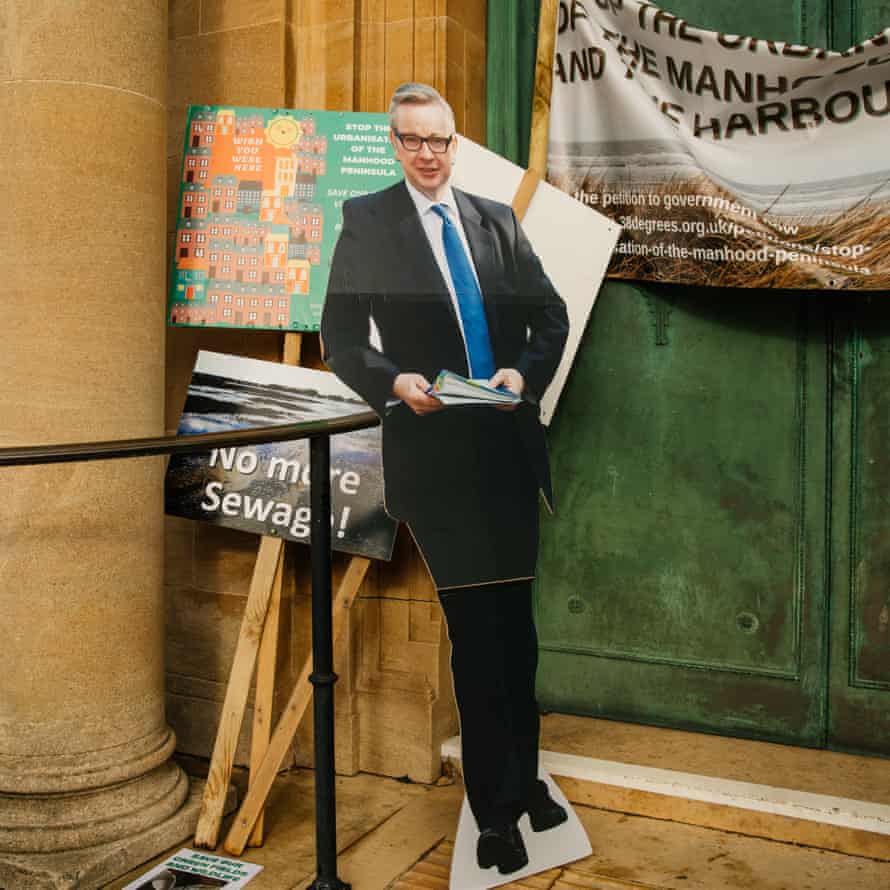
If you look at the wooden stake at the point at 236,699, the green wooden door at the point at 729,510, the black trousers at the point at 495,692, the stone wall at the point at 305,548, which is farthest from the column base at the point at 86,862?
the green wooden door at the point at 729,510

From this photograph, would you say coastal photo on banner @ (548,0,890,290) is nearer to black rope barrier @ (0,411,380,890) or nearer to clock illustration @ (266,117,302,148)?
clock illustration @ (266,117,302,148)

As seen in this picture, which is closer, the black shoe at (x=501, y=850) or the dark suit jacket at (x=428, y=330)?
the black shoe at (x=501, y=850)

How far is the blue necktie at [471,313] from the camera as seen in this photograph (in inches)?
102

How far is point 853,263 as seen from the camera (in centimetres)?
264

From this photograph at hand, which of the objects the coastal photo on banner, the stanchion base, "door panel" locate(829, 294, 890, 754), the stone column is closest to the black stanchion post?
the stanchion base

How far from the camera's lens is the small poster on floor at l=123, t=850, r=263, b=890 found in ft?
8.04

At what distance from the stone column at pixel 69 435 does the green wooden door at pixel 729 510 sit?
1.31 meters

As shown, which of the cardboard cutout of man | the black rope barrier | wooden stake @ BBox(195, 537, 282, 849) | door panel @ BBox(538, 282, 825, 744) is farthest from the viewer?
door panel @ BBox(538, 282, 825, 744)

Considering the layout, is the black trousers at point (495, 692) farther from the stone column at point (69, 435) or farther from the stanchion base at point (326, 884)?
the stone column at point (69, 435)

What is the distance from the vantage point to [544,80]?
9.49 feet

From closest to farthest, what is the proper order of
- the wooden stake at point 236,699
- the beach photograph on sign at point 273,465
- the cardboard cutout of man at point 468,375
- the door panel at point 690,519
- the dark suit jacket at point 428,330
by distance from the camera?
1. the cardboard cutout of man at point 468,375
2. the dark suit jacket at point 428,330
3. the wooden stake at point 236,699
4. the beach photograph on sign at point 273,465
5. the door panel at point 690,519

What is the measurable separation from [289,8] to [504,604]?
194cm

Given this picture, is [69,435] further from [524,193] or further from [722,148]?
[722,148]

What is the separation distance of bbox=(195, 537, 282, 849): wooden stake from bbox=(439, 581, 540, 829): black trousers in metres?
0.55
